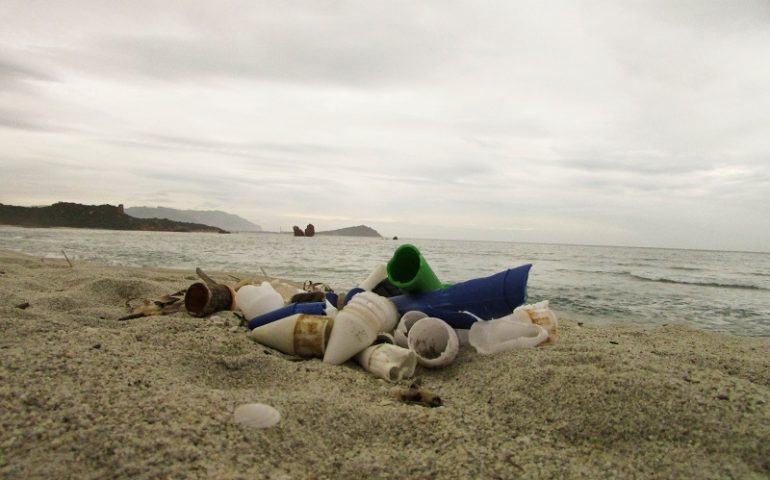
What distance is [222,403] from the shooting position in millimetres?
2002

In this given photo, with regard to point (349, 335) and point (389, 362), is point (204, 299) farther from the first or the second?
point (389, 362)

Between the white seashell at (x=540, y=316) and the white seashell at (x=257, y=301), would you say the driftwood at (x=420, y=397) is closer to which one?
the white seashell at (x=540, y=316)

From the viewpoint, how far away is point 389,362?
2.86 meters

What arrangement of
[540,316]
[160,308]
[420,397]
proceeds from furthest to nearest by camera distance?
[160,308]
[540,316]
[420,397]

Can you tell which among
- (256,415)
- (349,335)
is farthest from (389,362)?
(256,415)

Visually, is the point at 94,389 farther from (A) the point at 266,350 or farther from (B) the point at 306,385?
(A) the point at 266,350

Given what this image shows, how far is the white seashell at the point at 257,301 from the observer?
374 cm

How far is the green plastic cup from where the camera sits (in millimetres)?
3643

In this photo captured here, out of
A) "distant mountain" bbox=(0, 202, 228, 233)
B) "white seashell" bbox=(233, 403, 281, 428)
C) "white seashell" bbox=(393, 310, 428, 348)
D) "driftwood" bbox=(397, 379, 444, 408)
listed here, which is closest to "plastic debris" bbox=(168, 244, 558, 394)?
"white seashell" bbox=(393, 310, 428, 348)

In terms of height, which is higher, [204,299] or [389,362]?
[204,299]

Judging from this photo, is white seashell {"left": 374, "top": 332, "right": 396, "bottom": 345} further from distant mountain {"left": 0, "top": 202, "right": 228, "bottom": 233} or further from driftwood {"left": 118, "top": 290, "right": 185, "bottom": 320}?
distant mountain {"left": 0, "top": 202, "right": 228, "bottom": 233}

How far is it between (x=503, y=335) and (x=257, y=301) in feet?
6.64

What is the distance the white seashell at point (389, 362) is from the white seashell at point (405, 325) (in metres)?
0.28

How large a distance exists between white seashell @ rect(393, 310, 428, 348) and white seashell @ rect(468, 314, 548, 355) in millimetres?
433
